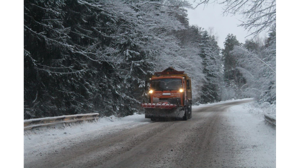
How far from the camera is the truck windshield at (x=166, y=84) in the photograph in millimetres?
15312

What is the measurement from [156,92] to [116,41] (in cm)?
404

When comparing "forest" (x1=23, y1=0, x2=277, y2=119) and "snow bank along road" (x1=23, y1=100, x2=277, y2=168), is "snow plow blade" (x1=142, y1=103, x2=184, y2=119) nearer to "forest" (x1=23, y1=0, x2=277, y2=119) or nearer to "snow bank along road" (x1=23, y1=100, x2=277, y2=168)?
"forest" (x1=23, y1=0, x2=277, y2=119)

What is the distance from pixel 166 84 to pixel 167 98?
0.90 metres

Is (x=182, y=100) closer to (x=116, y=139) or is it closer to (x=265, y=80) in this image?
(x=116, y=139)

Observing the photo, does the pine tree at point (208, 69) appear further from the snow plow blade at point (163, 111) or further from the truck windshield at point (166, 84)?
the snow plow blade at point (163, 111)

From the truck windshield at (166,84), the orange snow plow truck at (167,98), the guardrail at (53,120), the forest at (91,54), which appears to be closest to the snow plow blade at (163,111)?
the orange snow plow truck at (167,98)

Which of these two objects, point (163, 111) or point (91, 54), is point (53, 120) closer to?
point (91, 54)

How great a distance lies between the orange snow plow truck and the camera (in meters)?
14.8

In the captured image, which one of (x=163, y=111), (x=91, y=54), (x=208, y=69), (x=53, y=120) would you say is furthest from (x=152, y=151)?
(x=208, y=69)

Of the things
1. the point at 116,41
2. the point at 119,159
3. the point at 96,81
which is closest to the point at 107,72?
the point at 96,81

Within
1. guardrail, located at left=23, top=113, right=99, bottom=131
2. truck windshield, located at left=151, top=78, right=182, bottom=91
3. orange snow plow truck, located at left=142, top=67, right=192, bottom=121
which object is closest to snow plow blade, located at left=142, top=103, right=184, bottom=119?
orange snow plow truck, located at left=142, top=67, right=192, bottom=121

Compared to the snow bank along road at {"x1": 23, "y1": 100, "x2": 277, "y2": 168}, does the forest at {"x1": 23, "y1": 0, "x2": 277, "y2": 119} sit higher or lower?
higher

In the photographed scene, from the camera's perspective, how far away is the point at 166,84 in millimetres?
15477

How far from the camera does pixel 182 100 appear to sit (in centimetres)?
1507
